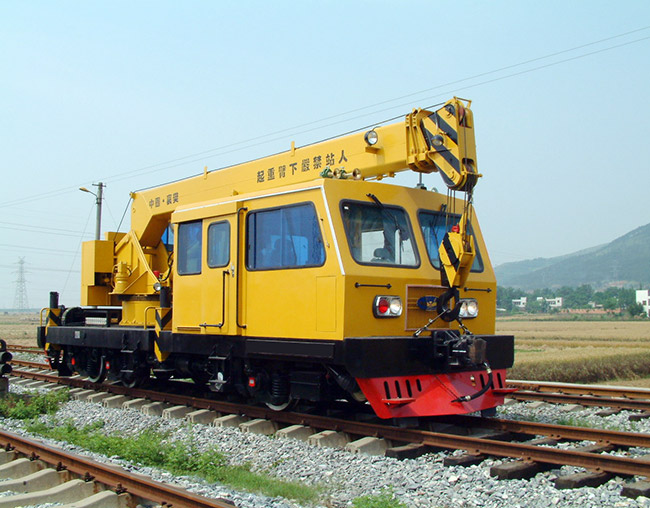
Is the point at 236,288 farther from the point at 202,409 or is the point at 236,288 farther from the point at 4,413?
the point at 4,413

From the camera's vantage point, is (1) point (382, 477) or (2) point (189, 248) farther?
(2) point (189, 248)

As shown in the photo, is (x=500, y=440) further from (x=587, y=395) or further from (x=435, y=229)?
(x=587, y=395)

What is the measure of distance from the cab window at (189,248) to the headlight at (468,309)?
3.52 m

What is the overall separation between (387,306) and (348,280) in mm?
602

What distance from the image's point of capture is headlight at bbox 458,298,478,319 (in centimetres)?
812

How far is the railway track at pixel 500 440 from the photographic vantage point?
553 centimetres

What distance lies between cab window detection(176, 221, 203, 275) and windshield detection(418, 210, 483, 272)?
304 centimetres

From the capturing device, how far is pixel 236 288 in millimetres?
8375

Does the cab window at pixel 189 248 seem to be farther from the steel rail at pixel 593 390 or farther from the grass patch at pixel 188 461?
the steel rail at pixel 593 390

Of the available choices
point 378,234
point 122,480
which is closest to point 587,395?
point 378,234

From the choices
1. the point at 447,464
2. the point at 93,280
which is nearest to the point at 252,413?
the point at 447,464

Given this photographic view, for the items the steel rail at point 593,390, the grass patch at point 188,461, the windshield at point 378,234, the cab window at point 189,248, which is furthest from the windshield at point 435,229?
the grass patch at point 188,461

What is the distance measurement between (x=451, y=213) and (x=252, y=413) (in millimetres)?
3588

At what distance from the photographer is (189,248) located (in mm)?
9422
